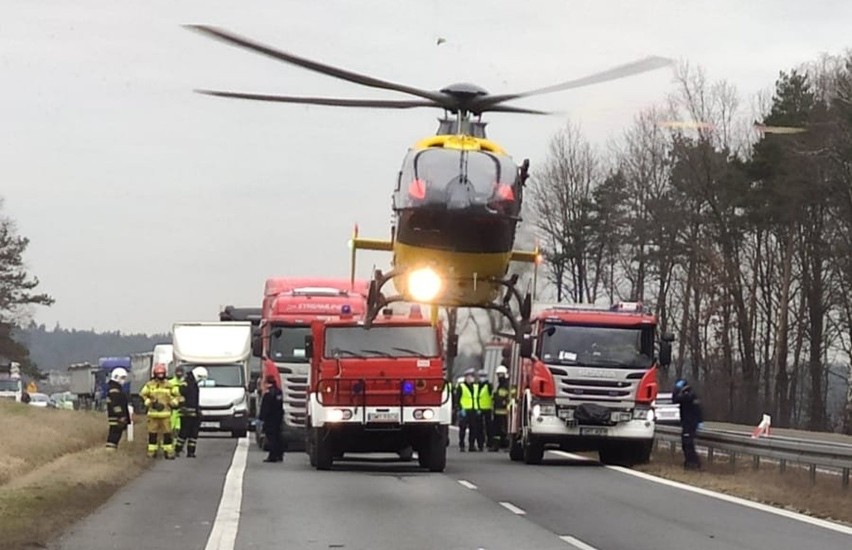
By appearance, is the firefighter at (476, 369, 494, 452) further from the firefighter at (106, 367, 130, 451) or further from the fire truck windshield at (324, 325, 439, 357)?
the firefighter at (106, 367, 130, 451)

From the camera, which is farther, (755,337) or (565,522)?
(755,337)

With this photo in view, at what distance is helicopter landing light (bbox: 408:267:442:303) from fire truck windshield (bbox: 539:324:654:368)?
6124 mm

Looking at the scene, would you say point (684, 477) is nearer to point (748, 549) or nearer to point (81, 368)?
point (748, 549)

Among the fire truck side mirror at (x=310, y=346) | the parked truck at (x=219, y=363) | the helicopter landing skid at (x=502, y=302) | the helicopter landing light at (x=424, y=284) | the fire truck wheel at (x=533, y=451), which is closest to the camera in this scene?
the helicopter landing light at (x=424, y=284)

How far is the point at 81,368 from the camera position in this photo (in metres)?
106

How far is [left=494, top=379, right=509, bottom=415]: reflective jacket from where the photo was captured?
35.0m

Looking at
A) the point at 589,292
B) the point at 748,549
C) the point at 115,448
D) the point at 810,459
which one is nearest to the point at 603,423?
the point at 810,459

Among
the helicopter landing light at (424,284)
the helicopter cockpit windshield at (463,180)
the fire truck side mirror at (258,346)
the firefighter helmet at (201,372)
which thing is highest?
the helicopter cockpit windshield at (463,180)

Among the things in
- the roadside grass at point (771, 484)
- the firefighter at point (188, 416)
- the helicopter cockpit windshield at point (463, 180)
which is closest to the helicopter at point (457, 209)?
the helicopter cockpit windshield at point (463, 180)

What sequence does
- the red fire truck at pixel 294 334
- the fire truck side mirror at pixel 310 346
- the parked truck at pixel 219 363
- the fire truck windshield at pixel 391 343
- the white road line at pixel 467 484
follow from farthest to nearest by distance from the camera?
the parked truck at pixel 219 363 → the red fire truck at pixel 294 334 → the fire truck side mirror at pixel 310 346 → the fire truck windshield at pixel 391 343 → the white road line at pixel 467 484

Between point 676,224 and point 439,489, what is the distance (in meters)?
45.9

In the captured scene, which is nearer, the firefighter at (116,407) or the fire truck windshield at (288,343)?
the firefighter at (116,407)

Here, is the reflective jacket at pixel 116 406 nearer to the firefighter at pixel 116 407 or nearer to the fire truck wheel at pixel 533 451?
the firefighter at pixel 116 407

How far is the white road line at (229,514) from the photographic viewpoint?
579 inches
